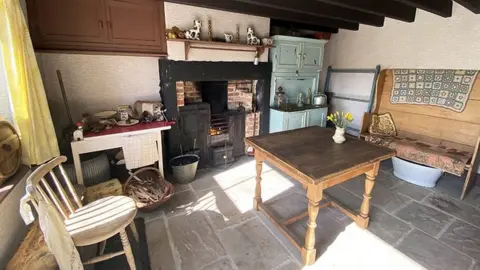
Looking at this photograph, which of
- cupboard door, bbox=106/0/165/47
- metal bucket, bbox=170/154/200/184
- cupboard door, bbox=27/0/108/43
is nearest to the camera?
cupboard door, bbox=27/0/108/43

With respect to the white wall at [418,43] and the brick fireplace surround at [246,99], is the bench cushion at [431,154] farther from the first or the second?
the brick fireplace surround at [246,99]

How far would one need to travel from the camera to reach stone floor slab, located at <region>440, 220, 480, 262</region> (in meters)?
1.87

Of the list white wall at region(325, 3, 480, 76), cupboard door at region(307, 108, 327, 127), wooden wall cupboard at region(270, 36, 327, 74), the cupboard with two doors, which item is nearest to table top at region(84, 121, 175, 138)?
the cupboard with two doors

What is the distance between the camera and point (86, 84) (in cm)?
263

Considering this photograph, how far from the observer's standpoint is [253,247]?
191 centimetres

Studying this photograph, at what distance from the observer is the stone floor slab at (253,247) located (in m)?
1.76

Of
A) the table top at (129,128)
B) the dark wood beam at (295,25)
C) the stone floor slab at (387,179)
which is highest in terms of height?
the dark wood beam at (295,25)

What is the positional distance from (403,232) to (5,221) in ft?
9.96

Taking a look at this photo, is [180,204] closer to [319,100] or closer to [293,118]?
[293,118]

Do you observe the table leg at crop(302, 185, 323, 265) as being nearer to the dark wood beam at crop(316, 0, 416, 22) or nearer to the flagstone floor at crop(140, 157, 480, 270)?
the flagstone floor at crop(140, 157, 480, 270)

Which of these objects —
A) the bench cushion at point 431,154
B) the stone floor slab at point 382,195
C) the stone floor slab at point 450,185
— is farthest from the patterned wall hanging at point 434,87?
the stone floor slab at point 382,195

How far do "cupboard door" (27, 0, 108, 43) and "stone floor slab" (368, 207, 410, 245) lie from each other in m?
3.28

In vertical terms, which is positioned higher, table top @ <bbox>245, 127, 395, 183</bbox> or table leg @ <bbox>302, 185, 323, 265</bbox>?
table top @ <bbox>245, 127, 395, 183</bbox>

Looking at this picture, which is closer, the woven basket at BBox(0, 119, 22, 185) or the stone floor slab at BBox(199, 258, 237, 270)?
the woven basket at BBox(0, 119, 22, 185)
